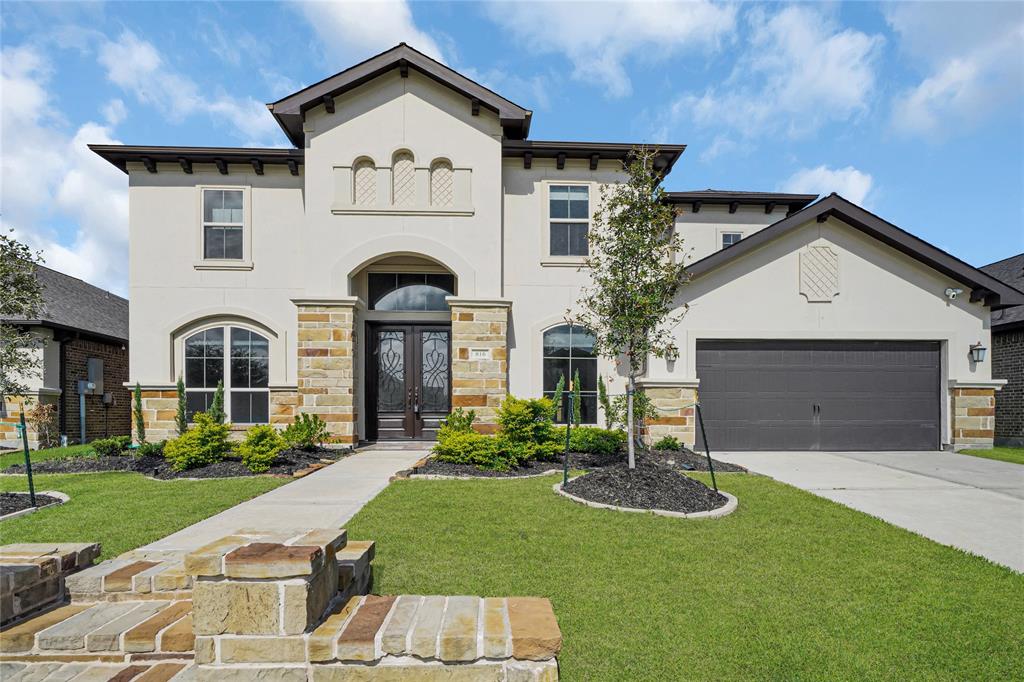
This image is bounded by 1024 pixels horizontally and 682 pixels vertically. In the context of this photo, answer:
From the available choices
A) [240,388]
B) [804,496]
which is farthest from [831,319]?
[240,388]

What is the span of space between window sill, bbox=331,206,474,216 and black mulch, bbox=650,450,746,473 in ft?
21.4

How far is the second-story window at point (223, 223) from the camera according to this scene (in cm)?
1212

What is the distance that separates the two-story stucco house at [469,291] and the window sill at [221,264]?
0.07 meters

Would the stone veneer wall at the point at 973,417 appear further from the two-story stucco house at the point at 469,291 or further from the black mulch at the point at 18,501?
the black mulch at the point at 18,501

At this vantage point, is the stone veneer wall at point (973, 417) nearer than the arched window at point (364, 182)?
Yes

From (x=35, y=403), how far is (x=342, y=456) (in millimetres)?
9028

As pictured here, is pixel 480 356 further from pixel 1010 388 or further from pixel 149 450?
pixel 1010 388

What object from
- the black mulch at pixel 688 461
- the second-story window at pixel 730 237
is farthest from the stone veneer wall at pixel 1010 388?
the black mulch at pixel 688 461

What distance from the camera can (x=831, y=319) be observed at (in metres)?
11.6

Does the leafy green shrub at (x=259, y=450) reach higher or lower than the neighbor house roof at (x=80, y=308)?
lower

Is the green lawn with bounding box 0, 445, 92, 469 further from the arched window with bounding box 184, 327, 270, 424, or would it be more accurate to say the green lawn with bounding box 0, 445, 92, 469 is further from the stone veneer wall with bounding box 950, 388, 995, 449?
the stone veneer wall with bounding box 950, 388, 995, 449

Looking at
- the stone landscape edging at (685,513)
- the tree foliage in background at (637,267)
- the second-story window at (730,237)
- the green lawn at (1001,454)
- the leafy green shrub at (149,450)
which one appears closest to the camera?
the stone landscape edging at (685,513)

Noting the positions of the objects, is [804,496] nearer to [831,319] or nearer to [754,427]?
[754,427]

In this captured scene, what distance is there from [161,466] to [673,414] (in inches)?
391
